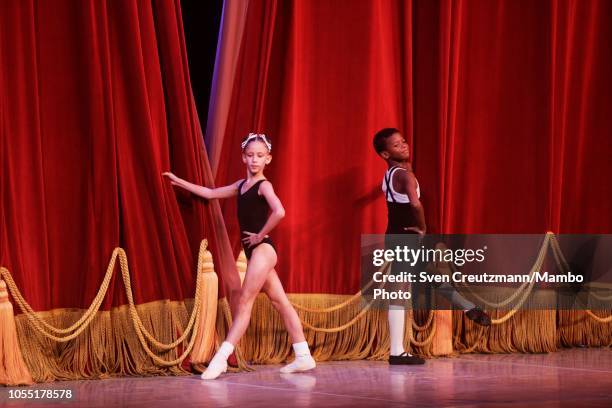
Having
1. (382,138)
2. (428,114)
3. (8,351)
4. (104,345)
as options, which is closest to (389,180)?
(382,138)

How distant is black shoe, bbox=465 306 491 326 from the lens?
18.4ft

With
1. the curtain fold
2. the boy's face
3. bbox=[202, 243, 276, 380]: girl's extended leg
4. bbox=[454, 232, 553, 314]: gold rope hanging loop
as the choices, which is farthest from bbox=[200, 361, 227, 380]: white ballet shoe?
bbox=[454, 232, 553, 314]: gold rope hanging loop

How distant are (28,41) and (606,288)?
3.84 metres

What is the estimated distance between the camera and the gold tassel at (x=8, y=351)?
14.3ft

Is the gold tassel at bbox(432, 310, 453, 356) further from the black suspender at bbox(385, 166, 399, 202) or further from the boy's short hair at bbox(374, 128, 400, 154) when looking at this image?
the boy's short hair at bbox(374, 128, 400, 154)

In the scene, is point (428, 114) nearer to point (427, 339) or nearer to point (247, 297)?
point (427, 339)

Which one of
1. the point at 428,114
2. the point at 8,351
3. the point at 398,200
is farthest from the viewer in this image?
the point at 428,114

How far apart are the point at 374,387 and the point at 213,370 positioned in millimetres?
784

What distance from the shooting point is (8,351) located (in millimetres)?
4359

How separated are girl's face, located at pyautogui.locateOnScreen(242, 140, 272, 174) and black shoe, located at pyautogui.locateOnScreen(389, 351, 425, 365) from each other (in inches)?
49.5

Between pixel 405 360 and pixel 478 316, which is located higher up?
pixel 478 316

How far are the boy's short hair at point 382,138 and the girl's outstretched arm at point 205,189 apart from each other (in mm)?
850

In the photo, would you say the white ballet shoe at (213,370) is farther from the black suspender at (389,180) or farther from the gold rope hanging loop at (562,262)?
the gold rope hanging loop at (562,262)

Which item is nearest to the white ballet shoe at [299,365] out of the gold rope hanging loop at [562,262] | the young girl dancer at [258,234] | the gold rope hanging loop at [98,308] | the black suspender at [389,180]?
the young girl dancer at [258,234]
